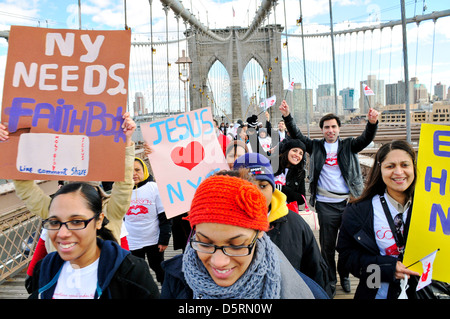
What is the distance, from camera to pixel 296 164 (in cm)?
319

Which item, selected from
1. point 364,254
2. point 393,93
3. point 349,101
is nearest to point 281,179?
point 364,254

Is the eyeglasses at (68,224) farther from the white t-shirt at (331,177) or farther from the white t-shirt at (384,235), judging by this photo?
the white t-shirt at (331,177)

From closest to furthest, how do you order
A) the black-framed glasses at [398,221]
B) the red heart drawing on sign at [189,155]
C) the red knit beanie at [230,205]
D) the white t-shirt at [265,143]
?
the red knit beanie at [230,205], the black-framed glasses at [398,221], the red heart drawing on sign at [189,155], the white t-shirt at [265,143]

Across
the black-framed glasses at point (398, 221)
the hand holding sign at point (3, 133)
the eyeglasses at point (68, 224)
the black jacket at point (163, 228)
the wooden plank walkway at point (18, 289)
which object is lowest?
the wooden plank walkway at point (18, 289)

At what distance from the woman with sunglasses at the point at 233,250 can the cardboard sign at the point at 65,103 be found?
3.11ft

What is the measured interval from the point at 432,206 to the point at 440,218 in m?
0.06

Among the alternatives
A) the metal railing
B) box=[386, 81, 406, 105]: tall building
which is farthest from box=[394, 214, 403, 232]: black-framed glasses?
box=[386, 81, 406, 105]: tall building

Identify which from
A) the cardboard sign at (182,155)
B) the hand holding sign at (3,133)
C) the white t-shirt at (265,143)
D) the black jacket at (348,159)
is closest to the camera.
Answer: the hand holding sign at (3,133)

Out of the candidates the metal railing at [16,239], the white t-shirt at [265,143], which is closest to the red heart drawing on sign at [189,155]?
the metal railing at [16,239]

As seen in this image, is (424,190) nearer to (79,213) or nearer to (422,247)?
(422,247)

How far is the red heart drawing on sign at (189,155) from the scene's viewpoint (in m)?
2.58

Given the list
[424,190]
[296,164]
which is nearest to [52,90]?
[424,190]

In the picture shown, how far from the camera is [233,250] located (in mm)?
991

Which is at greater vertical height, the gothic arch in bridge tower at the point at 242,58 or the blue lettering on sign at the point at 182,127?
the gothic arch in bridge tower at the point at 242,58
